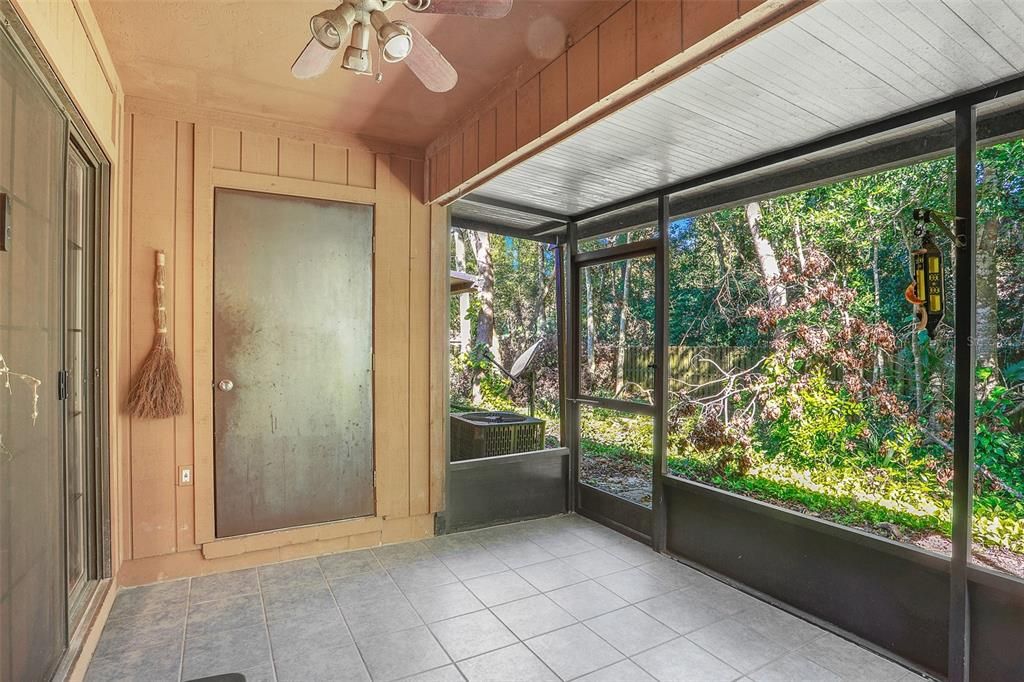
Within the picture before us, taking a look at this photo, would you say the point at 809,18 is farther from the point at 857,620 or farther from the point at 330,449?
the point at 330,449

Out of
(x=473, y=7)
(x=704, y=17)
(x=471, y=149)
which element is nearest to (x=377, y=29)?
(x=473, y=7)

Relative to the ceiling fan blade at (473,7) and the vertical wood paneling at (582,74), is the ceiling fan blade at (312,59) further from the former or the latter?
the vertical wood paneling at (582,74)

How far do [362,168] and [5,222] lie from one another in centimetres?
222

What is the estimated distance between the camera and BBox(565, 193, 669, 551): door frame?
3375mm

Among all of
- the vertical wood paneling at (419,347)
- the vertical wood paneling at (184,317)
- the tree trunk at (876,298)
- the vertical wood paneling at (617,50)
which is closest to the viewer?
the vertical wood paneling at (617,50)

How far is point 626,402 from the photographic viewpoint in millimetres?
3693

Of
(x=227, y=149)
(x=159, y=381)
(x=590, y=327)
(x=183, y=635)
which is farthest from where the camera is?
(x=590, y=327)

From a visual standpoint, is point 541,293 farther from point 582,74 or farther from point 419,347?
point 582,74

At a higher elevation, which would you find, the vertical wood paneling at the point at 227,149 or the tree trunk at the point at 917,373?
Answer: the vertical wood paneling at the point at 227,149

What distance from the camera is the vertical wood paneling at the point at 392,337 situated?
344 centimetres

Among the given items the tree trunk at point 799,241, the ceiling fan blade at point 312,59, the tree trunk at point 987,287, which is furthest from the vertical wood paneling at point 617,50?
the tree trunk at point 799,241

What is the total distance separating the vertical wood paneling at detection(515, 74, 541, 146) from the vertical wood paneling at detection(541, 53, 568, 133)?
39 millimetres

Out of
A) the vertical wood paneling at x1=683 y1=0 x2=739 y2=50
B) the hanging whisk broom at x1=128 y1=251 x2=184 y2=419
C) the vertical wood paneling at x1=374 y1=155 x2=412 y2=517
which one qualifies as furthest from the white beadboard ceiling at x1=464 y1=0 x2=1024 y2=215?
the hanging whisk broom at x1=128 y1=251 x2=184 y2=419

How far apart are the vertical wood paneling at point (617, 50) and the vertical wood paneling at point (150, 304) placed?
7.90ft
